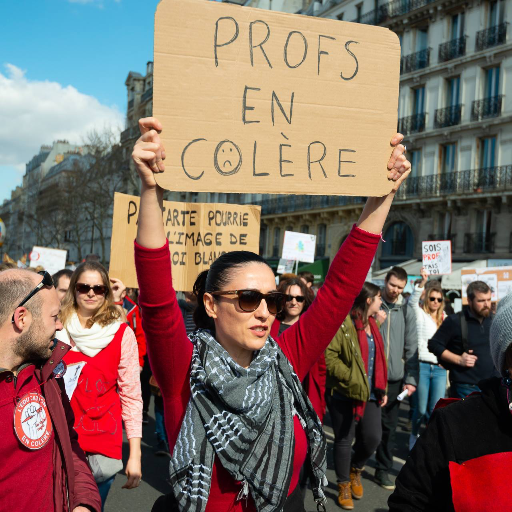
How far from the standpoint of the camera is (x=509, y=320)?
5.20 feet

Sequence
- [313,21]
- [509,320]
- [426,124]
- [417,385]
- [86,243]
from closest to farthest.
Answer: [509,320] < [313,21] < [417,385] < [426,124] < [86,243]

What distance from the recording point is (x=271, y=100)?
2076mm

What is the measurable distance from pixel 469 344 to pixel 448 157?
23.7 m

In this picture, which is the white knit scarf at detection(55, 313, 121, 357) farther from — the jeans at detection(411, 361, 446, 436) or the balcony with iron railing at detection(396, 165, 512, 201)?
the balcony with iron railing at detection(396, 165, 512, 201)

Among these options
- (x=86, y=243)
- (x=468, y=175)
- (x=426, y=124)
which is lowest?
(x=86, y=243)

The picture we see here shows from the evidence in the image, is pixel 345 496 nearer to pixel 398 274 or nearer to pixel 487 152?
pixel 398 274

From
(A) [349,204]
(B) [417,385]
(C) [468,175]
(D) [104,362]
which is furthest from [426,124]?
(D) [104,362]

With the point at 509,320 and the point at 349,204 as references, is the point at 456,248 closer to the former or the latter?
the point at 349,204

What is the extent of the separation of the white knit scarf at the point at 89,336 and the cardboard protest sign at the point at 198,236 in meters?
1.98

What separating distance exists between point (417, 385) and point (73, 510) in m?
5.20

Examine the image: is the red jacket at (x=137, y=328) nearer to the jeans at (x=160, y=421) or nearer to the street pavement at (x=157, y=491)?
the jeans at (x=160, y=421)

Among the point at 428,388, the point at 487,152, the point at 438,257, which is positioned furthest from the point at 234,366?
the point at 487,152

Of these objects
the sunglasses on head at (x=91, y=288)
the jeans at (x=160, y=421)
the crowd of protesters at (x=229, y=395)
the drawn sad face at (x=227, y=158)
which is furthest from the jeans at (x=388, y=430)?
the drawn sad face at (x=227, y=158)

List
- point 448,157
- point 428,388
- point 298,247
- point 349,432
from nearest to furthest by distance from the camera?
point 349,432 < point 428,388 < point 298,247 < point 448,157
